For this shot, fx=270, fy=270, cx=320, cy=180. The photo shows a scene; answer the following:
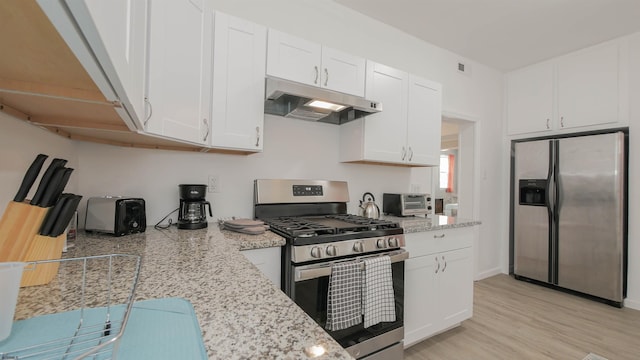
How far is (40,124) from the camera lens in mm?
984

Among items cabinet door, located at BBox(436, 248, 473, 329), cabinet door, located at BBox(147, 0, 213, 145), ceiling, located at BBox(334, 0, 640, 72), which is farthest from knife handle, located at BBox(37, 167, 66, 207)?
ceiling, located at BBox(334, 0, 640, 72)

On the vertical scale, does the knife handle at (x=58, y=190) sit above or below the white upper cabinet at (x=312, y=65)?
below

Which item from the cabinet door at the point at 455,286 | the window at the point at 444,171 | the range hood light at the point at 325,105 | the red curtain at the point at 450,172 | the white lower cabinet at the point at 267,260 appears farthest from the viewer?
the red curtain at the point at 450,172

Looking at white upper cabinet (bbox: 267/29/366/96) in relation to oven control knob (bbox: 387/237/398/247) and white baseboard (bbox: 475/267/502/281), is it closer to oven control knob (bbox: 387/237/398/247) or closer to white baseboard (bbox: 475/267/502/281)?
oven control knob (bbox: 387/237/398/247)

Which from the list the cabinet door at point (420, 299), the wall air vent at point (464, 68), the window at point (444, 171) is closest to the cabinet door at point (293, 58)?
the cabinet door at point (420, 299)

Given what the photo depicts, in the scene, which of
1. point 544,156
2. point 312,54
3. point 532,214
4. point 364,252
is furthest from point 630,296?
point 312,54

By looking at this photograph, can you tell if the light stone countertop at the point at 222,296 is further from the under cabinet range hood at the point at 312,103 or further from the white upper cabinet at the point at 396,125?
the white upper cabinet at the point at 396,125

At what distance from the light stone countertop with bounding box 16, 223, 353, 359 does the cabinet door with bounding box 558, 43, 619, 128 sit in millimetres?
3965

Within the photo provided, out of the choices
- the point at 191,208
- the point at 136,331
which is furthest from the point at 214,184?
the point at 136,331

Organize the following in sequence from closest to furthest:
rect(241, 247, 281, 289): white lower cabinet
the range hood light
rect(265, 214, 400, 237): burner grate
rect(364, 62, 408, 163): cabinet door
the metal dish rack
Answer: the metal dish rack, rect(241, 247, 281, 289): white lower cabinet, rect(265, 214, 400, 237): burner grate, the range hood light, rect(364, 62, 408, 163): cabinet door

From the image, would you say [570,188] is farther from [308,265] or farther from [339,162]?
[308,265]

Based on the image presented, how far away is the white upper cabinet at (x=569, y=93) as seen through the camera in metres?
2.95

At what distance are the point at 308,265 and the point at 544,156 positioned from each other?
3.35 meters

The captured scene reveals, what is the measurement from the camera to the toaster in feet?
4.61
